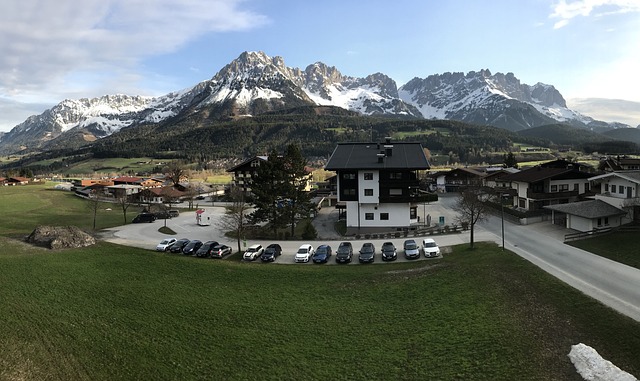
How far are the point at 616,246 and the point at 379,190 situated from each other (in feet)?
85.9

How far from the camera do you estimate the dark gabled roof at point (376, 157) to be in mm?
51562

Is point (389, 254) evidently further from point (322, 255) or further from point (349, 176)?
point (349, 176)

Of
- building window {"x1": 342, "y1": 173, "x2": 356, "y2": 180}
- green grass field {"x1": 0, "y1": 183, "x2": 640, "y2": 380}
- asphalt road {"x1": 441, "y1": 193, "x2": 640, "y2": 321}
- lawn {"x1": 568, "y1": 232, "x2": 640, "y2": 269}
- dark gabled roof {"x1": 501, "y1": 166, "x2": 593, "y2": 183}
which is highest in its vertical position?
building window {"x1": 342, "y1": 173, "x2": 356, "y2": 180}

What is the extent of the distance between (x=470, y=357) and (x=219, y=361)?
11.8 metres

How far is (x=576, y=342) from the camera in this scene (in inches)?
728

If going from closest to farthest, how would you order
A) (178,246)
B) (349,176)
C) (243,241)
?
(178,246) → (243,241) → (349,176)

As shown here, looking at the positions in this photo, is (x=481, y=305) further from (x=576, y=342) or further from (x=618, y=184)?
(x=618, y=184)

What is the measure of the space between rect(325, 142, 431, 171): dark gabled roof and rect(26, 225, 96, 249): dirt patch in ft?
98.1

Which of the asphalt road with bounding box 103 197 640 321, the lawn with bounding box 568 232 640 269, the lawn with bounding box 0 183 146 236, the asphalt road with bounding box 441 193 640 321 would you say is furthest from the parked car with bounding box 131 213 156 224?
the lawn with bounding box 568 232 640 269

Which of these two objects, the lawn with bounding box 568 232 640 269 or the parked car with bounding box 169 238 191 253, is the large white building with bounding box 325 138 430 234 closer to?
the lawn with bounding box 568 232 640 269

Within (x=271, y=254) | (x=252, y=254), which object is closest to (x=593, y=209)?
(x=271, y=254)

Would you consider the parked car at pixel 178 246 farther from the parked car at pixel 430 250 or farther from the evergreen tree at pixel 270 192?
the parked car at pixel 430 250

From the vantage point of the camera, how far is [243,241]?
45938 mm

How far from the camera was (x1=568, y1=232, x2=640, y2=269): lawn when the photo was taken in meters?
31.0
